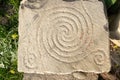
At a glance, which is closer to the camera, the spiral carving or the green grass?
the spiral carving

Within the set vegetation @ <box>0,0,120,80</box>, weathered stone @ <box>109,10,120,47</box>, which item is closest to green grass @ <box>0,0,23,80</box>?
vegetation @ <box>0,0,120,80</box>

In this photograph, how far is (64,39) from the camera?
1.89 m

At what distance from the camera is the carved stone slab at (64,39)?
1.88 meters

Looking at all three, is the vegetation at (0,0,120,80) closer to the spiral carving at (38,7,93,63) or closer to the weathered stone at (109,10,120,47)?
the weathered stone at (109,10,120,47)

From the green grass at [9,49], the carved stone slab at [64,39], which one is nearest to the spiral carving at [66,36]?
the carved stone slab at [64,39]

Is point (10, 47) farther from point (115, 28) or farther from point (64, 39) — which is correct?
point (115, 28)

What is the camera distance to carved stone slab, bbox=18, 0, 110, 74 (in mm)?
1878

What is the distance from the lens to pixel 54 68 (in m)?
1.87

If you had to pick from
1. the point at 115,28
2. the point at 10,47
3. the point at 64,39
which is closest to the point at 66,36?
the point at 64,39

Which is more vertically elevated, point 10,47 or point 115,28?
point 115,28

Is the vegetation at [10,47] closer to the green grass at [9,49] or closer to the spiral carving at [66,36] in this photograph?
the green grass at [9,49]

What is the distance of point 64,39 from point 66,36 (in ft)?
0.09

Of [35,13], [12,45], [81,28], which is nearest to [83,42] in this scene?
[81,28]

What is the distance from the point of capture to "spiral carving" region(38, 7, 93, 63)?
1.88m
